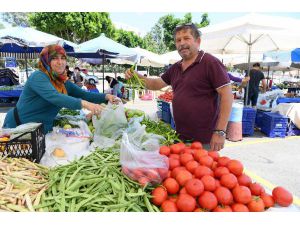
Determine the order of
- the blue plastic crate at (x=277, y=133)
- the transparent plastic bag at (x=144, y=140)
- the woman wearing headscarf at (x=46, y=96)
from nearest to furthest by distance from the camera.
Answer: the transparent plastic bag at (x=144, y=140), the woman wearing headscarf at (x=46, y=96), the blue plastic crate at (x=277, y=133)

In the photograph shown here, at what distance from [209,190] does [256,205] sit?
12.4 inches

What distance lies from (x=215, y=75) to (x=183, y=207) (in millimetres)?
1509

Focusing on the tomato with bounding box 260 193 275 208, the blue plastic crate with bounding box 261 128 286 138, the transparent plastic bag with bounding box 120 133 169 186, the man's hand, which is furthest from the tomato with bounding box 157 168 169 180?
the blue plastic crate with bounding box 261 128 286 138

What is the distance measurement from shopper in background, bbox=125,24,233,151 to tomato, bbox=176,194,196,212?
4.14ft

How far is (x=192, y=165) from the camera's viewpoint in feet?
6.72

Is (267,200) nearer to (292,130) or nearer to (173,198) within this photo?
(173,198)

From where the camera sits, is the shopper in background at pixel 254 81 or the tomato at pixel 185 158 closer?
the tomato at pixel 185 158

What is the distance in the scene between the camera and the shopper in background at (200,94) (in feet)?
9.29

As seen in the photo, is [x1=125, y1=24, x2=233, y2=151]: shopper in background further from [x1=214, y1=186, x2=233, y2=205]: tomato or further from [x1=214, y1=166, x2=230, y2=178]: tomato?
[x1=214, y1=186, x2=233, y2=205]: tomato

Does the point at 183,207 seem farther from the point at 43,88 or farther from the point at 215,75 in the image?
the point at 43,88

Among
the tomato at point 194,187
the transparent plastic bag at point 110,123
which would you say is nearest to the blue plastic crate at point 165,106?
the transparent plastic bag at point 110,123

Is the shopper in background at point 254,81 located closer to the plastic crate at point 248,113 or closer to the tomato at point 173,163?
the plastic crate at point 248,113

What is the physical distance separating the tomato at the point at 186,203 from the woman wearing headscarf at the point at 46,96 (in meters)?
1.69

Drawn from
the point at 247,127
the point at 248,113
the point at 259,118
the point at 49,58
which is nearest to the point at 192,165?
the point at 49,58
